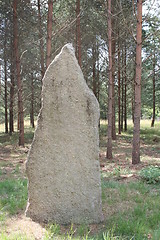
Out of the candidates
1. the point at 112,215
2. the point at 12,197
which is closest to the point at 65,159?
the point at 112,215

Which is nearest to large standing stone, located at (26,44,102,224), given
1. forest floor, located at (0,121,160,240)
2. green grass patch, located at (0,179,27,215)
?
forest floor, located at (0,121,160,240)

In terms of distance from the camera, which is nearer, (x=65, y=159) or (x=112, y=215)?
(x=65, y=159)

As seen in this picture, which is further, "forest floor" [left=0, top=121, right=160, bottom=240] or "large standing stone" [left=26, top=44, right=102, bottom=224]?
"large standing stone" [left=26, top=44, right=102, bottom=224]

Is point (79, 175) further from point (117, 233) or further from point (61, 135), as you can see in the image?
point (117, 233)

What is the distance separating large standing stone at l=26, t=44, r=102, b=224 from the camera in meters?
3.79

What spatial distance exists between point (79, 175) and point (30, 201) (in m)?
0.89

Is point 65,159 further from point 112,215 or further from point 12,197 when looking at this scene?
point 12,197

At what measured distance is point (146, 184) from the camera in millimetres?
5824

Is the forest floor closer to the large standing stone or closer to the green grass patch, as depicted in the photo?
the green grass patch

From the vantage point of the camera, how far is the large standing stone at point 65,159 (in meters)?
3.79

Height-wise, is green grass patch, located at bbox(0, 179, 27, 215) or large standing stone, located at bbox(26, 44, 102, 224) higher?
large standing stone, located at bbox(26, 44, 102, 224)

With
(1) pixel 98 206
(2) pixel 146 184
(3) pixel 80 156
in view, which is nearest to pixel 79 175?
(3) pixel 80 156

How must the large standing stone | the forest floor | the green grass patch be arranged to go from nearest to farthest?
1. the forest floor
2. the large standing stone
3. the green grass patch

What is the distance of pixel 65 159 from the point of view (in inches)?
150
